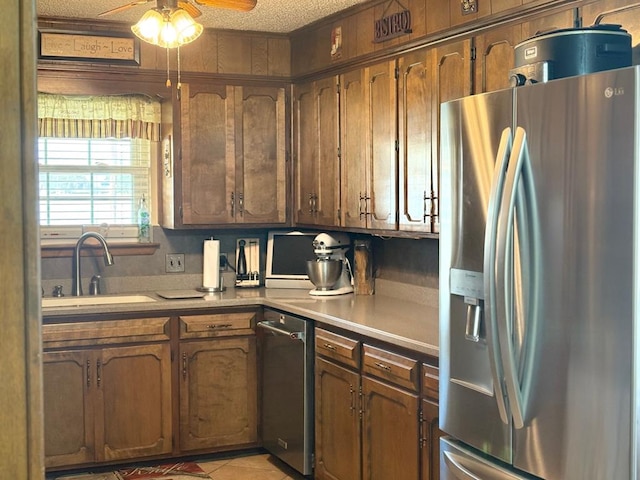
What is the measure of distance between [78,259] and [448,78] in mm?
2424

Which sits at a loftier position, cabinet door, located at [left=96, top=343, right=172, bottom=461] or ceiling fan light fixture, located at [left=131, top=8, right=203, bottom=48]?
ceiling fan light fixture, located at [left=131, top=8, right=203, bottom=48]

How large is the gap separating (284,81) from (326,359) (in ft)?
6.08

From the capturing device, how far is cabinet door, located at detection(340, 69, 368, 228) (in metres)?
4.13

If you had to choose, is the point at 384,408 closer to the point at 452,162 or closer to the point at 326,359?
the point at 326,359

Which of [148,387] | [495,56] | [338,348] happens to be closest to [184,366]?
[148,387]

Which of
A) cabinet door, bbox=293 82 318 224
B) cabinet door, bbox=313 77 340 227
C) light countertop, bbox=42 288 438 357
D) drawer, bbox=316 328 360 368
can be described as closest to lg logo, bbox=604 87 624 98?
light countertop, bbox=42 288 438 357

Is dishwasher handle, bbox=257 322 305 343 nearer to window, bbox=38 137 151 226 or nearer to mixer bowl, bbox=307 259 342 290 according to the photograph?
mixer bowl, bbox=307 259 342 290

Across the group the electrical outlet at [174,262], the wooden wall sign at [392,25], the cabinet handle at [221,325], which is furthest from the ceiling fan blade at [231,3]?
the electrical outlet at [174,262]

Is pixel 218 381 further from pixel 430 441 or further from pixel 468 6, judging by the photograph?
pixel 468 6

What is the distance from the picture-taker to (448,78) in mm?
3443

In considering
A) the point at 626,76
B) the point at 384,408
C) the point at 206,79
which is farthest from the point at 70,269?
the point at 626,76

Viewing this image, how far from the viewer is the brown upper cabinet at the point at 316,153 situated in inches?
175

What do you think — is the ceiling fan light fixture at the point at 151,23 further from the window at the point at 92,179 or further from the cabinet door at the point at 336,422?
the window at the point at 92,179

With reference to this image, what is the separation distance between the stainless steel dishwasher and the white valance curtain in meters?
1.44
